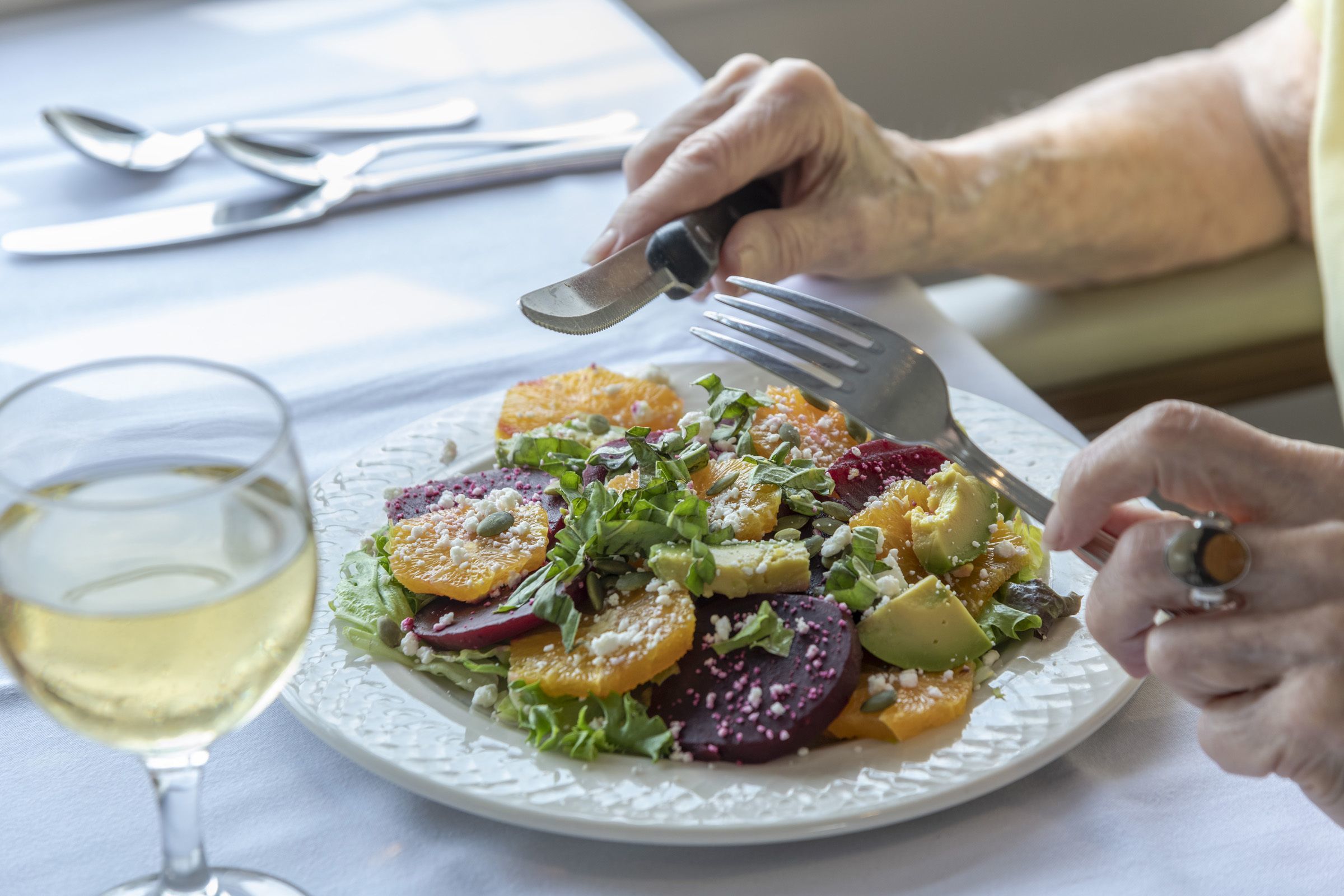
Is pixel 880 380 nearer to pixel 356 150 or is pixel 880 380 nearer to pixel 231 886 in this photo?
pixel 231 886

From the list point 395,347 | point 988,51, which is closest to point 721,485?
point 395,347

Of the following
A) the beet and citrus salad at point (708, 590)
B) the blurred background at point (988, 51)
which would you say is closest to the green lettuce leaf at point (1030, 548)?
the beet and citrus salad at point (708, 590)

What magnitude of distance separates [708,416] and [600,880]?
413mm

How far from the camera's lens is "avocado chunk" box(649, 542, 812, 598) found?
2.62 feet

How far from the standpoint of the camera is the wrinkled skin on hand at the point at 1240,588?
65 centimetres

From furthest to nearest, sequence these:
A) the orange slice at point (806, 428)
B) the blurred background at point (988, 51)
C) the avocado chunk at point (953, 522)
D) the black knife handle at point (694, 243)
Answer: the blurred background at point (988, 51) → the black knife handle at point (694, 243) → the orange slice at point (806, 428) → the avocado chunk at point (953, 522)

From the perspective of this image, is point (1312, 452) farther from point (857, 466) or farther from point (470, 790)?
point (470, 790)

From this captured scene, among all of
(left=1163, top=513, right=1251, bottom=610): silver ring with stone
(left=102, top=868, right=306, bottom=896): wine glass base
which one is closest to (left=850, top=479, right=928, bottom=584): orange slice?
(left=1163, top=513, right=1251, bottom=610): silver ring with stone

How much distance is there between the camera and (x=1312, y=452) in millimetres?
729

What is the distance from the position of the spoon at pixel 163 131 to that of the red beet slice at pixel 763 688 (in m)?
1.19

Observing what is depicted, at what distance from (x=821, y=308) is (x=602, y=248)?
0.40m

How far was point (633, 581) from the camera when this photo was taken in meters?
0.81

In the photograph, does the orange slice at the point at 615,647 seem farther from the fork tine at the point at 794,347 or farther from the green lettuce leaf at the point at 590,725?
the fork tine at the point at 794,347

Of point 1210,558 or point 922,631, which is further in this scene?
point 922,631
